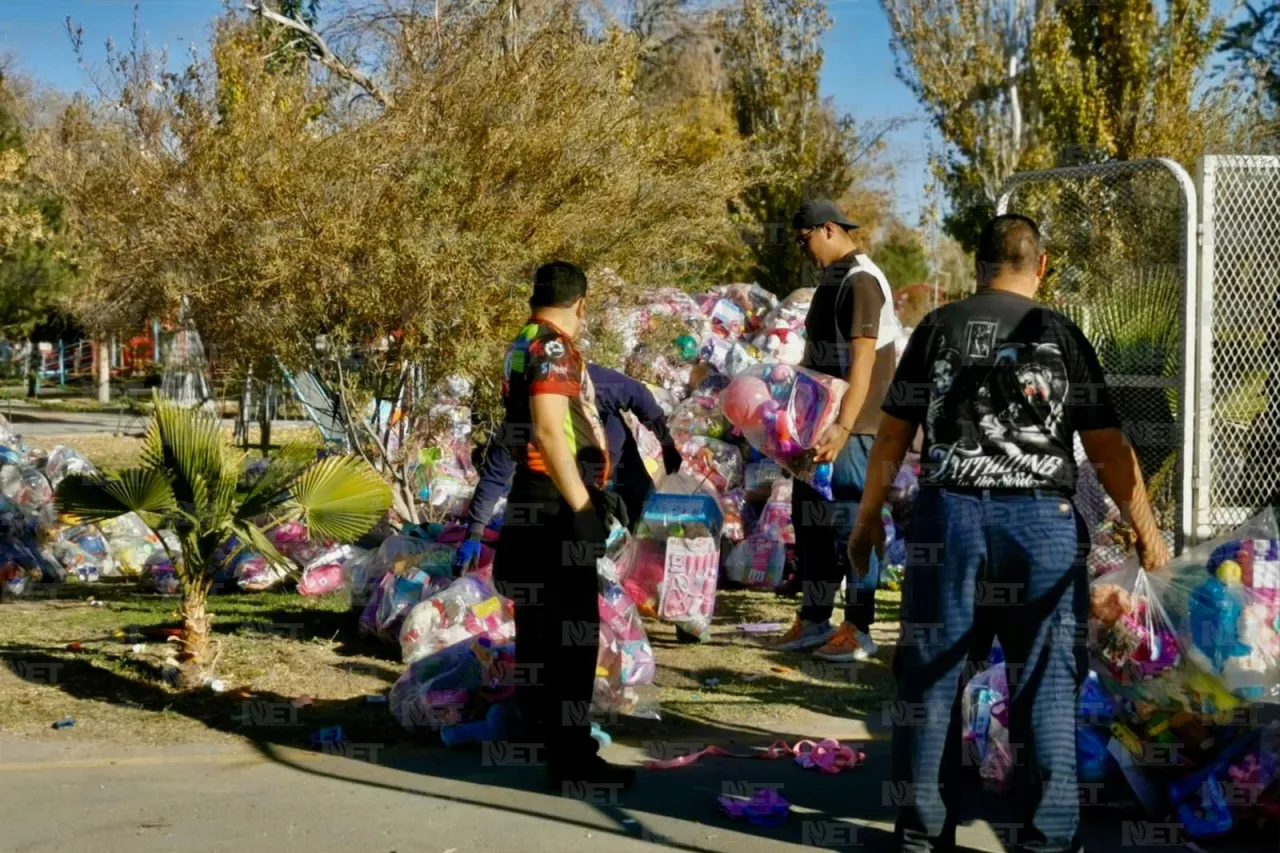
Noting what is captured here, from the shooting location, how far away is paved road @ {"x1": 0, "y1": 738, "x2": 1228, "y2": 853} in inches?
183

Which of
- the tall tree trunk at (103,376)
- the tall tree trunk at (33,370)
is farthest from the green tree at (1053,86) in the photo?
the tall tree trunk at (33,370)

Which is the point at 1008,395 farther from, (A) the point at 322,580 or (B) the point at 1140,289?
(A) the point at 322,580

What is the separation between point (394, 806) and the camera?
5.04m

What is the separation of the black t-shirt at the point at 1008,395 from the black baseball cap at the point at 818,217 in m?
2.72

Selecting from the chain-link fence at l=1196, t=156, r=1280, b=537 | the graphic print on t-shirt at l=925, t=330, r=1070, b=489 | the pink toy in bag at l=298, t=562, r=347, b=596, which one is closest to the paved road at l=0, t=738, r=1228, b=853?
the graphic print on t-shirt at l=925, t=330, r=1070, b=489

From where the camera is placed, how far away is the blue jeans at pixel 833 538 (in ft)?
23.0

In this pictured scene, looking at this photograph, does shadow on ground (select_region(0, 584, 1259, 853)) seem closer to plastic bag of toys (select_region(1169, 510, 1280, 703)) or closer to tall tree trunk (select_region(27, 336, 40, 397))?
plastic bag of toys (select_region(1169, 510, 1280, 703))

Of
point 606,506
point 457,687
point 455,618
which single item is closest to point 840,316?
point 606,506

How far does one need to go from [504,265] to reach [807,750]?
4087mm

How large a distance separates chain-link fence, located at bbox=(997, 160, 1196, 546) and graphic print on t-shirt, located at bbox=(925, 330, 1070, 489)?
309cm

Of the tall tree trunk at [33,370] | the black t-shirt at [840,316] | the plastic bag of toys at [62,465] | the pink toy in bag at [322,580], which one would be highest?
the tall tree trunk at [33,370]

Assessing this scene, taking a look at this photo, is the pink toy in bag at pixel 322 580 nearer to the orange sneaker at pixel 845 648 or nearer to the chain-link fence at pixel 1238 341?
the orange sneaker at pixel 845 648

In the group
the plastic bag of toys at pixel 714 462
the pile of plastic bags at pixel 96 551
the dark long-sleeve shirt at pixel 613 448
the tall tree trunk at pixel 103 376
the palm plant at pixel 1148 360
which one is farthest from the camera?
the tall tree trunk at pixel 103 376

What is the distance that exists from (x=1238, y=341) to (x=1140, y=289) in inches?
27.3
